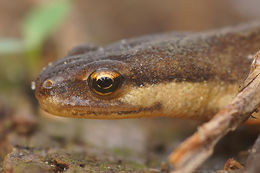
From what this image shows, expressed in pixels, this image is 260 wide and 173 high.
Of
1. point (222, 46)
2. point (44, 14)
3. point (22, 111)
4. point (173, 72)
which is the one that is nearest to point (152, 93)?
point (173, 72)

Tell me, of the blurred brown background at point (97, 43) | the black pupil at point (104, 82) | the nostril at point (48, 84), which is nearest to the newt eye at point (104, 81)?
the black pupil at point (104, 82)

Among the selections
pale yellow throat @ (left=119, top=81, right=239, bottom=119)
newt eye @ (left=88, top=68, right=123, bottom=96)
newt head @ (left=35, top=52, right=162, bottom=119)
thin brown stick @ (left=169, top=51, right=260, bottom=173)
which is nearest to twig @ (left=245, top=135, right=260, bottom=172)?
thin brown stick @ (left=169, top=51, right=260, bottom=173)

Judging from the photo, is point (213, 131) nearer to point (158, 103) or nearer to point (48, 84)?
point (158, 103)

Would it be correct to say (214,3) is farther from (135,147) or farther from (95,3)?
(135,147)

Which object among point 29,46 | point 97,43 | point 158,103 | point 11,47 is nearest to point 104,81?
point 158,103

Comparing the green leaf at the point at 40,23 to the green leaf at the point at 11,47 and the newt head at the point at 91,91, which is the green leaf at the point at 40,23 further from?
the newt head at the point at 91,91

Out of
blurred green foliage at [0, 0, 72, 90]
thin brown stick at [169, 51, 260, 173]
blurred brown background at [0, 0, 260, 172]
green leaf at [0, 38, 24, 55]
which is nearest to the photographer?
thin brown stick at [169, 51, 260, 173]

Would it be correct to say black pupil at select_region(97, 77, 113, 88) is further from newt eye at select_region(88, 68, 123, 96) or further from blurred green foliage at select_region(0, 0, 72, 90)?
blurred green foliage at select_region(0, 0, 72, 90)
